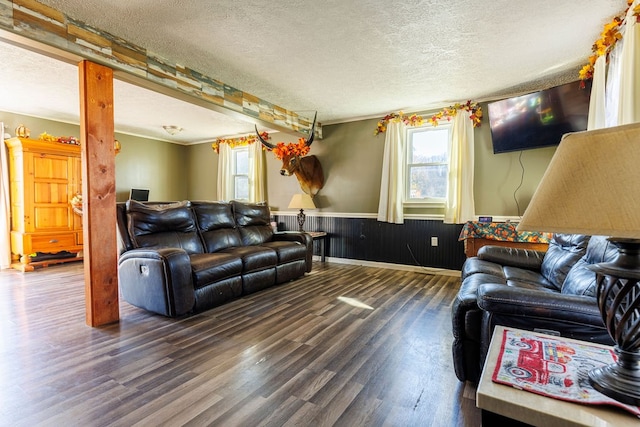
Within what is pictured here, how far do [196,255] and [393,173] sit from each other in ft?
10.1

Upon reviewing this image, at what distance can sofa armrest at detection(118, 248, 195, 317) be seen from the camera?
105 inches

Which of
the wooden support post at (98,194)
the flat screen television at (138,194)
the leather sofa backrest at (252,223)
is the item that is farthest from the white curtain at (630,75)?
the flat screen television at (138,194)

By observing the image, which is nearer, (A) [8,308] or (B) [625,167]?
(B) [625,167]

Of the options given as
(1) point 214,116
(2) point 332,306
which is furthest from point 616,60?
(1) point 214,116

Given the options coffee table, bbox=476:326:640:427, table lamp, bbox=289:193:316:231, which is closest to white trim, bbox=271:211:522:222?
table lamp, bbox=289:193:316:231

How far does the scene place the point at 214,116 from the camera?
5.17 metres

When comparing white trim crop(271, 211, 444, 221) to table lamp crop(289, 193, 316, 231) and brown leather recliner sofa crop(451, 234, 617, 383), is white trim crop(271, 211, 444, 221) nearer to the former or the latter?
table lamp crop(289, 193, 316, 231)

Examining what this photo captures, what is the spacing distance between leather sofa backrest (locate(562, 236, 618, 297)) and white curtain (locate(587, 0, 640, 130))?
3.35ft

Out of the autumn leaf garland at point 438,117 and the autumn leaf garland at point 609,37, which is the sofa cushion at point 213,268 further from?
the autumn leaf garland at point 609,37

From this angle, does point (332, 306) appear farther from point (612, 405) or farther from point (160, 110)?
point (160, 110)

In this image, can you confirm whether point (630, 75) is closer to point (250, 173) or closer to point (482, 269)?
point (482, 269)

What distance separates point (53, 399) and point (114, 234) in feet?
4.63

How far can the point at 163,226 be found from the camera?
11.0ft

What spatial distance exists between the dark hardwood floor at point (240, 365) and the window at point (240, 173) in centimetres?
380
